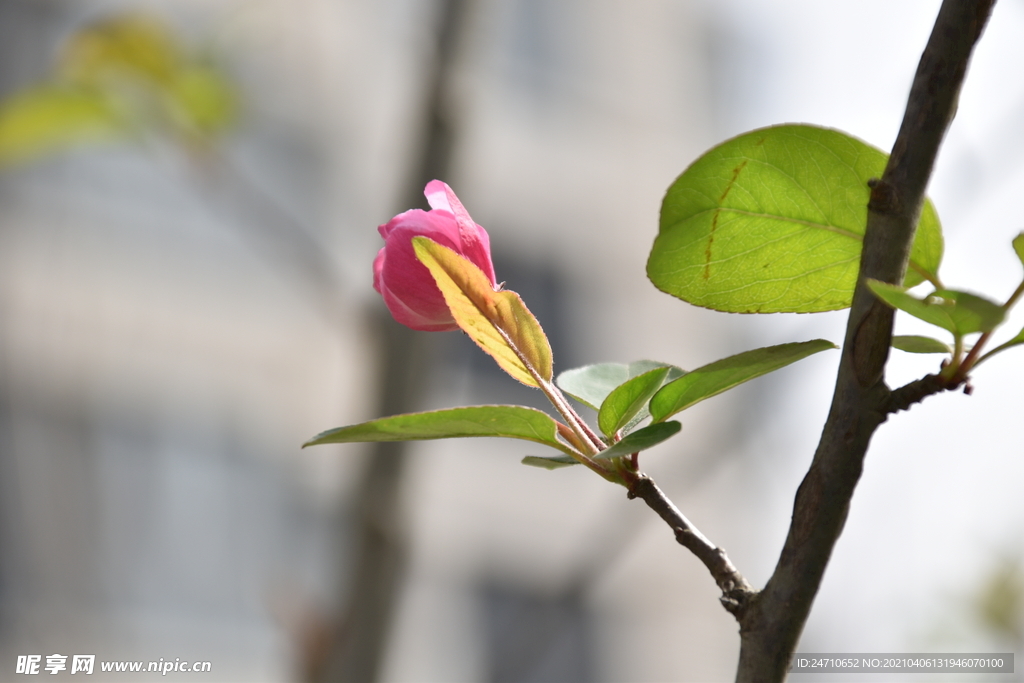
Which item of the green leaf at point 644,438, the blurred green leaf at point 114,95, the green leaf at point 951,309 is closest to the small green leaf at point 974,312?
the green leaf at point 951,309

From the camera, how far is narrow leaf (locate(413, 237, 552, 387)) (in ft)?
1.31

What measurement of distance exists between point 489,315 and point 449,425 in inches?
2.4

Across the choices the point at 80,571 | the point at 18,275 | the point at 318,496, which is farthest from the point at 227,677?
the point at 80,571

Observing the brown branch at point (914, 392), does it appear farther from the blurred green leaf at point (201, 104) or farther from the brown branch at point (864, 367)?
the blurred green leaf at point (201, 104)

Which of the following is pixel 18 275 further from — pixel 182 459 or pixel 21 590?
pixel 21 590

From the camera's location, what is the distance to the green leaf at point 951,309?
0.31 m

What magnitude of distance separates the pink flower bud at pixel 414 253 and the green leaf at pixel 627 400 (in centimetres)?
8

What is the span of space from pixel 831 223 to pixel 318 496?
16.6ft

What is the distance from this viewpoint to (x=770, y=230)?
0.44 m

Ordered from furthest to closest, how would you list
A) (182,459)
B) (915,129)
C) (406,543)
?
(182,459)
(406,543)
(915,129)

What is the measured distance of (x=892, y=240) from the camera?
342 mm

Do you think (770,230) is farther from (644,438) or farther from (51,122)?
(51,122)

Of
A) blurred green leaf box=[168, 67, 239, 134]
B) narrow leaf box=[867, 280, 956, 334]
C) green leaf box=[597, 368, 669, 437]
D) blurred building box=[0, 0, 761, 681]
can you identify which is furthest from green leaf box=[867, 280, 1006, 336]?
blurred building box=[0, 0, 761, 681]

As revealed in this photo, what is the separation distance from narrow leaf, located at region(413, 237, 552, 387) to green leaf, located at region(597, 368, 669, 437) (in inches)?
1.4
